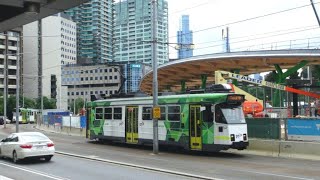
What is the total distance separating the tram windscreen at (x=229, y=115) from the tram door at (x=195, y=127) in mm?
1041

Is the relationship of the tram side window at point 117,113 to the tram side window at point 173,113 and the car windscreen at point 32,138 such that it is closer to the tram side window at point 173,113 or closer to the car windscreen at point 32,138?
the tram side window at point 173,113

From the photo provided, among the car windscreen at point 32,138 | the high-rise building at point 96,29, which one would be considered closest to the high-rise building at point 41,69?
the high-rise building at point 96,29

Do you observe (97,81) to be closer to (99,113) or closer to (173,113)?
(99,113)

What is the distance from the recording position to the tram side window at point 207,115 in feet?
73.5

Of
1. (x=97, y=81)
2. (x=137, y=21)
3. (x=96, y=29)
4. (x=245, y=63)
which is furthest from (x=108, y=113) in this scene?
(x=97, y=81)

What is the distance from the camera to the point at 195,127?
22984 mm

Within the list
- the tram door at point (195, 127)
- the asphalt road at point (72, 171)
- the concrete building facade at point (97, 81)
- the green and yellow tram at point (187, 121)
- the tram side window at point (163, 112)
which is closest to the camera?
the asphalt road at point (72, 171)

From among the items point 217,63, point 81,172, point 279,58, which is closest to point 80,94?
point 217,63

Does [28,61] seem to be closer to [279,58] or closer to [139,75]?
[139,75]

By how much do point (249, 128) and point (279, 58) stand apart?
31.4 metres

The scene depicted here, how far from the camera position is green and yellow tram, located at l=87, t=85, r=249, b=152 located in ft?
72.3

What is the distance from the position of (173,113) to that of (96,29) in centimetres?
1812

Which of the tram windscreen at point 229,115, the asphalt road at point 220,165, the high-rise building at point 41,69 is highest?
the high-rise building at point 41,69

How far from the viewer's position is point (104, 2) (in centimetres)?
3572
